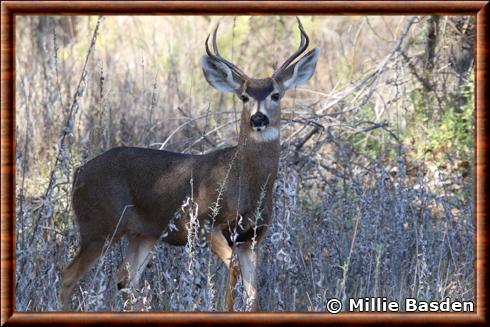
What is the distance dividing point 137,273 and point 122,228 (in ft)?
1.12

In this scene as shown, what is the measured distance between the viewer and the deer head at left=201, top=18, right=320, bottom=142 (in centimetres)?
702

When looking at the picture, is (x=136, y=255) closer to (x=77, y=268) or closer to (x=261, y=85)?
(x=77, y=268)

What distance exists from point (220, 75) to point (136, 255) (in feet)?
4.96

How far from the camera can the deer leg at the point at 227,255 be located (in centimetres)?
686

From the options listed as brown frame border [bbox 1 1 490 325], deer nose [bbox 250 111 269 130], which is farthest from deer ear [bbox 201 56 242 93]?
brown frame border [bbox 1 1 490 325]

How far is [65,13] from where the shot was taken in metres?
5.50

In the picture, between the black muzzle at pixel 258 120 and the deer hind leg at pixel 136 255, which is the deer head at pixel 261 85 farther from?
the deer hind leg at pixel 136 255

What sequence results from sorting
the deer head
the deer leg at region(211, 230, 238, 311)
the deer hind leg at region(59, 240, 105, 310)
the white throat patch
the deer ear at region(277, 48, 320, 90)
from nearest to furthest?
the deer leg at region(211, 230, 238, 311)
the deer head
the white throat patch
the deer hind leg at region(59, 240, 105, 310)
the deer ear at region(277, 48, 320, 90)

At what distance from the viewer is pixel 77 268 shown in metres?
7.34

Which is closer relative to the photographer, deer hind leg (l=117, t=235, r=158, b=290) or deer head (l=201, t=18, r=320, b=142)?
deer head (l=201, t=18, r=320, b=142)

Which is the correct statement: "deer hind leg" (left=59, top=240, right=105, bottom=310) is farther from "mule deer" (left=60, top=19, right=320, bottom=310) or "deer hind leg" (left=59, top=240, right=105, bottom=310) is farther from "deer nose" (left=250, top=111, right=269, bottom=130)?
"deer nose" (left=250, top=111, right=269, bottom=130)

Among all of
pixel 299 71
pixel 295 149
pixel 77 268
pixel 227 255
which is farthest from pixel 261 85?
pixel 295 149

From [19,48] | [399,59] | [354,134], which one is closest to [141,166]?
[354,134]

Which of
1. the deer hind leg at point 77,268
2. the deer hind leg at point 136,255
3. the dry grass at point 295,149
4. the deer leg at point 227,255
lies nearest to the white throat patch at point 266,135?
the dry grass at point 295,149
